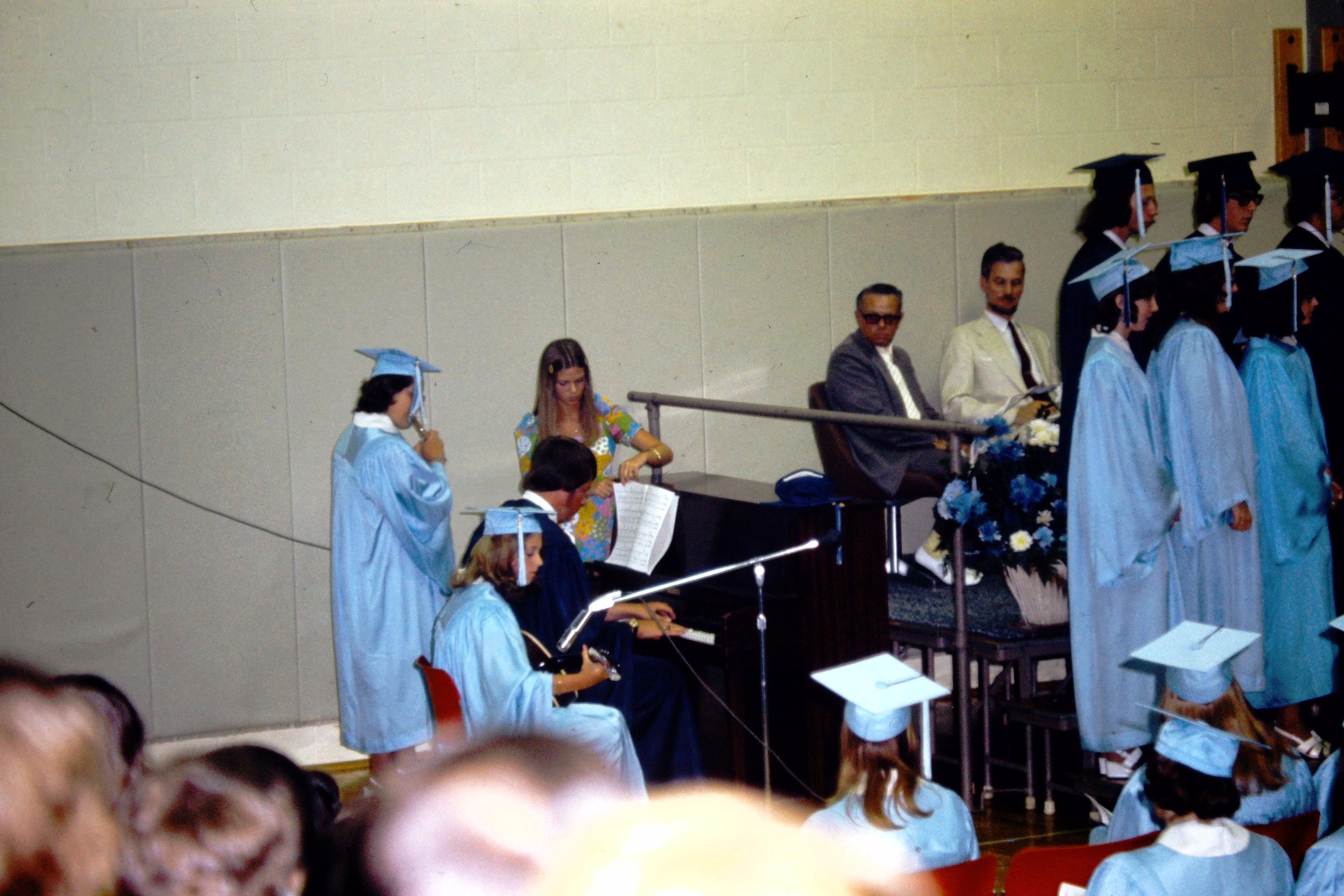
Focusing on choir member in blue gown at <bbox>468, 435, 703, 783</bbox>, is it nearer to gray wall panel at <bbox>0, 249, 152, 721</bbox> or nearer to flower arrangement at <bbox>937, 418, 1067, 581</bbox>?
flower arrangement at <bbox>937, 418, 1067, 581</bbox>

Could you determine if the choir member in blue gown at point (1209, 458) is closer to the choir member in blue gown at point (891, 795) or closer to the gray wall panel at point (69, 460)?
the choir member in blue gown at point (891, 795)

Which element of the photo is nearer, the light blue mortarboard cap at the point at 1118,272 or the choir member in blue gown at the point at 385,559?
the light blue mortarboard cap at the point at 1118,272

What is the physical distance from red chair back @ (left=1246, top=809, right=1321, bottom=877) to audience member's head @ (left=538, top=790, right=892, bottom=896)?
215 cm

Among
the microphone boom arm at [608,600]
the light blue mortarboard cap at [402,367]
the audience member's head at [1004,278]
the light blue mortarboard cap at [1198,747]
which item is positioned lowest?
the light blue mortarboard cap at [1198,747]

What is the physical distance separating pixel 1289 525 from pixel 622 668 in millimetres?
2709

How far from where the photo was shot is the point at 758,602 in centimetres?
466

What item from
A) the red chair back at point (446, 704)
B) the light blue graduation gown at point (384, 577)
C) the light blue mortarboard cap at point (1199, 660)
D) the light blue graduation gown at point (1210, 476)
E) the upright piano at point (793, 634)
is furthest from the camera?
the light blue graduation gown at point (384, 577)

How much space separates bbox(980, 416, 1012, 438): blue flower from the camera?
465 centimetres

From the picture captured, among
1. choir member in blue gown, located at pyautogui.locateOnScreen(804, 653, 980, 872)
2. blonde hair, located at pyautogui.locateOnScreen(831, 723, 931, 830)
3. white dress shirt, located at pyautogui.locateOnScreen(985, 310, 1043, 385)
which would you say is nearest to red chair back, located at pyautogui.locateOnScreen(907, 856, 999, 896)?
choir member in blue gown, located at pyautogui.locateOnScreen(804, 653, 980, 872)

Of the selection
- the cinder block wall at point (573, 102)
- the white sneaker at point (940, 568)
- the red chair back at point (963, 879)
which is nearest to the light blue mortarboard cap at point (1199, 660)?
the red chair back at point (963, 879)

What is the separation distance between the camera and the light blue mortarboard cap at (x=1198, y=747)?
8.48 ft

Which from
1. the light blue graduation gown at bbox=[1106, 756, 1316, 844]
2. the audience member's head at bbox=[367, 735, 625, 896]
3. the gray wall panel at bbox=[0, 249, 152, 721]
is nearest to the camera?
the audience member's head at bbox=[367, 735, 625, 896]

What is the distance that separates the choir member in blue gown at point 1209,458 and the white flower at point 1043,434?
43 centimetres

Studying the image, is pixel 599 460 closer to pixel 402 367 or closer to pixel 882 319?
pixel 402 367
